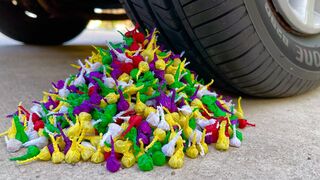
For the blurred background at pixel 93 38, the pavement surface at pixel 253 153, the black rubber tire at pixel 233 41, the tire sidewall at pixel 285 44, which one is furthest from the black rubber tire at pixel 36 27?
the tire sidewall at pixel 285 44

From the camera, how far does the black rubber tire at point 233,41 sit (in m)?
1.03

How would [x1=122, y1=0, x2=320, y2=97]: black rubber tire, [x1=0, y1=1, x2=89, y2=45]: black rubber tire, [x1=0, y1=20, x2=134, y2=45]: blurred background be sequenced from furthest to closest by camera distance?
1. [x1=0, y1=20, x2=134, y2=45]: blurred background
2. [x1=0, y1=1, x2=89, y2=45]: black rubber tire
3. [x1=122, y1=0, x2=320, y2=97]: black rubber tire

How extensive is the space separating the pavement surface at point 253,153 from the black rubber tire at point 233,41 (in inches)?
4.2

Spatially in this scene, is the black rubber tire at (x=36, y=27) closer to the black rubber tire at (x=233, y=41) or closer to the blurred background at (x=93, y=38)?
the blurred background at (x=93, y=38)

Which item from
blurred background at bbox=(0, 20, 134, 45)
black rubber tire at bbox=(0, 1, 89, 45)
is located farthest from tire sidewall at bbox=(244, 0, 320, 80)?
black rubber tire at bbox=(0, 1, 89, 45)

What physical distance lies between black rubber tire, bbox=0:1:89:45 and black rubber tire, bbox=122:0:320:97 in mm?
1593

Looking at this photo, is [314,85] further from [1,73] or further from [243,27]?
[1,73]

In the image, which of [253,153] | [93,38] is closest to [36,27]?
[93,38]

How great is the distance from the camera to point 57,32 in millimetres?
2871

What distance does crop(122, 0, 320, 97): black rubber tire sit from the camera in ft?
3.39

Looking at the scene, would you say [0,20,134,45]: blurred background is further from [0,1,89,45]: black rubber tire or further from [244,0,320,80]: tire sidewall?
[244,0,320,80]: tire sidewall

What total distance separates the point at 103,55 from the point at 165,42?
290 mm

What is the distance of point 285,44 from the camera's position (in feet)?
3.92

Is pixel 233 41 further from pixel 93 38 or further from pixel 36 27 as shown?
pixel 93 38
